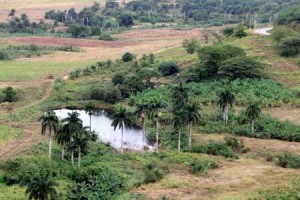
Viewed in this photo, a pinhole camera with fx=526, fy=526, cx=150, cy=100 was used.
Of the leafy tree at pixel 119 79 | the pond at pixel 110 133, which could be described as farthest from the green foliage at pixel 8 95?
the leafy tree at pixel 119 79

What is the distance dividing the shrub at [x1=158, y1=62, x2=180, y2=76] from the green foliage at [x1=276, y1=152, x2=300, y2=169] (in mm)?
58253

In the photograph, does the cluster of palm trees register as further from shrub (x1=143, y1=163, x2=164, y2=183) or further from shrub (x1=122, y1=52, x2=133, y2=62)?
shrub (x1=122, y1=52, x2=133, y2=62)

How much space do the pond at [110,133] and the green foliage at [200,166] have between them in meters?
14.0

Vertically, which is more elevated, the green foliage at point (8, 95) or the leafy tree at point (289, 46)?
the leafy tree at point (289, 46)

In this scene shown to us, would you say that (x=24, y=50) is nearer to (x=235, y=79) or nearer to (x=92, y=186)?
(x=235, y=79)

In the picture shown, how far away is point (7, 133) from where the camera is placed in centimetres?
8544

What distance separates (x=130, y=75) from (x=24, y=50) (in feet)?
189

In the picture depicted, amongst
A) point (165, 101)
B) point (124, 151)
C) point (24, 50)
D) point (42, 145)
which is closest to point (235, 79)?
point (165, 101)

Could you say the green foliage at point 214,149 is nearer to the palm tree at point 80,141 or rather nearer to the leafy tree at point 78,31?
the palm tree at point 80,141

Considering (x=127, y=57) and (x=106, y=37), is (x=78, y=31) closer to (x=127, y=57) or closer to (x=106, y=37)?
(x=106, y=37)

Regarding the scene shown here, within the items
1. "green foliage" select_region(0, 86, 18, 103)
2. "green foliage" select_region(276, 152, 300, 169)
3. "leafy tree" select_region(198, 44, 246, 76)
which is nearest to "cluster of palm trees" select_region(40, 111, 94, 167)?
"green foliage" select_region(276, 152, 300, 169)

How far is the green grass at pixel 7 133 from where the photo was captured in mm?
82394

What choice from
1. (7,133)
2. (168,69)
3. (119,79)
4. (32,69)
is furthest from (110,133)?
(32,69)

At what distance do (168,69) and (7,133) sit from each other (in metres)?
51.9
